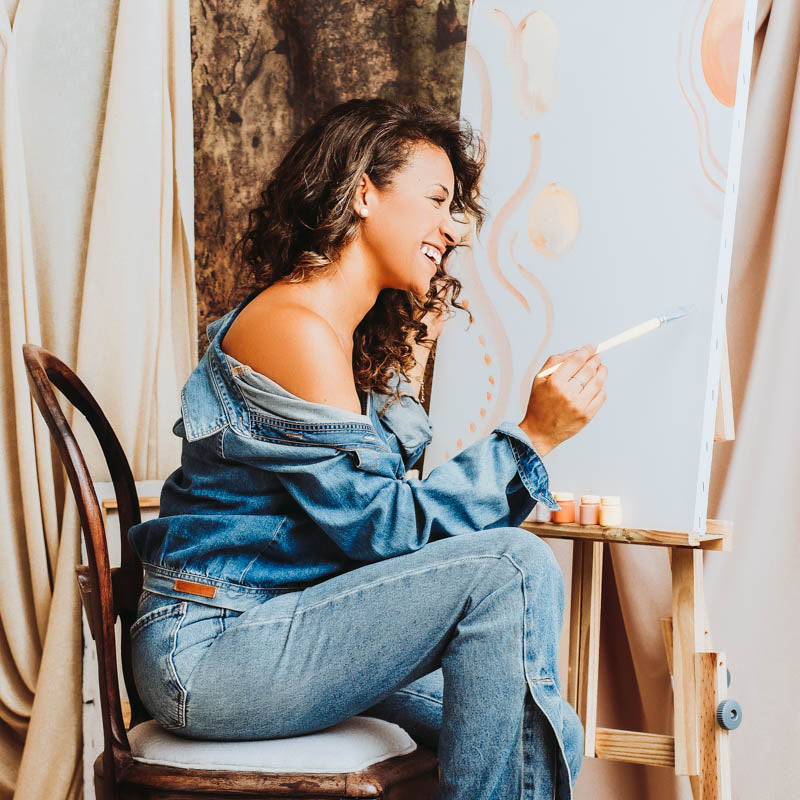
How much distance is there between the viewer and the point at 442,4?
2260 millimetres

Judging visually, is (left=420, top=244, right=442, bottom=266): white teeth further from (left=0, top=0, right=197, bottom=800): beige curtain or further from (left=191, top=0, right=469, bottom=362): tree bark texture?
(left=191, top=0, right=469, bottom=362): tree bark texture

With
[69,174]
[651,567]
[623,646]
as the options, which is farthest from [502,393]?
[69,174]

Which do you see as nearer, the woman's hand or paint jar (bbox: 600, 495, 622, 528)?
the woman's hand

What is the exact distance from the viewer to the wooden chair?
0.94m

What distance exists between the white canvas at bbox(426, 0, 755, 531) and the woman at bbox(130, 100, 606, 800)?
298mm

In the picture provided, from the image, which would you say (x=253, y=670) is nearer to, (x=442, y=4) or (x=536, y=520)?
(x=536, y=520)

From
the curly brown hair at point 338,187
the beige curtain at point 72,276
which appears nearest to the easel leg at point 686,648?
the curly brown hair at point 338,187

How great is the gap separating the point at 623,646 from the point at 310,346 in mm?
1297

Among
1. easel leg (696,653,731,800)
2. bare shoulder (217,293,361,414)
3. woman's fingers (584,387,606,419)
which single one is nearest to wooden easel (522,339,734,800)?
easel leg (696,653,731,800)

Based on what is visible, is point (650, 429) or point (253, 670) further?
point (650, 429)

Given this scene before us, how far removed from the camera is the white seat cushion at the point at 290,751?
952mm

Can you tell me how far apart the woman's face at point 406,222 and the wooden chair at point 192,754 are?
1.64ft

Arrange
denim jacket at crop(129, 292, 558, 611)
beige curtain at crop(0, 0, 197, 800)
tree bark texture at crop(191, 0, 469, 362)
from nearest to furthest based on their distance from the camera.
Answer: denim jacket at crop(129, 292, 558, 611)
beige curtain at crop(0, 0, 197, 800)
tree bark texture at crop(191, 0, 469, 362)

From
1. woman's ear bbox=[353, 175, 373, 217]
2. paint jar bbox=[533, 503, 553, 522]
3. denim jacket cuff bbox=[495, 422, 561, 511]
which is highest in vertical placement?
woman's ear bbox=[353, 175, 373, 217]
